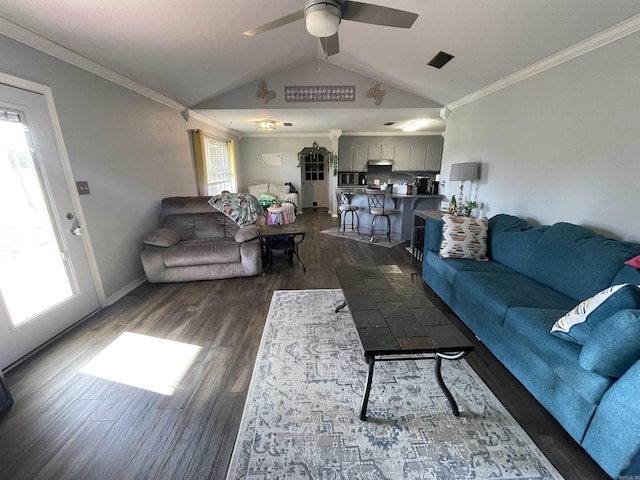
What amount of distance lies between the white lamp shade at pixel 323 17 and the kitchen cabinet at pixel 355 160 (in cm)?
633

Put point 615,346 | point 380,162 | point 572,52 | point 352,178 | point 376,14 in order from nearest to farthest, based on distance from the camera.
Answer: point 615,346
point 376,14
point 572,52
point 380,162
point 352,178

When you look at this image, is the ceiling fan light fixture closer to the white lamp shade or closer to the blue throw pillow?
the white lamp shade

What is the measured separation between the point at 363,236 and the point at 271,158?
4.33 m

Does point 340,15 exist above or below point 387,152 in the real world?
above

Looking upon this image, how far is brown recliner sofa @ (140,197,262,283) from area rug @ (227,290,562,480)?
156cm

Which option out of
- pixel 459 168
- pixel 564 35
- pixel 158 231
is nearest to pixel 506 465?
pixel 564 35

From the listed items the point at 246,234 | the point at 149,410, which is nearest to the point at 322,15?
the point at 246,234

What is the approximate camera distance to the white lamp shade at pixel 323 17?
68.7 inches

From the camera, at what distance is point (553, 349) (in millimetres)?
1392

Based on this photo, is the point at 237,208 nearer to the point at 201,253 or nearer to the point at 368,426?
the point at 201,253

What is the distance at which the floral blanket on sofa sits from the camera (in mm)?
3705

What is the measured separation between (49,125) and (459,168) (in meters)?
4.63

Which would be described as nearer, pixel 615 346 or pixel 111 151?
pixel 615 346

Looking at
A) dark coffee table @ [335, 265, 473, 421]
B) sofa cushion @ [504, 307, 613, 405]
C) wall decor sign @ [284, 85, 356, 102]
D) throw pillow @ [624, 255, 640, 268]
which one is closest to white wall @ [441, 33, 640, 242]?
throw pillow @ [624, 255, 640, 268]
